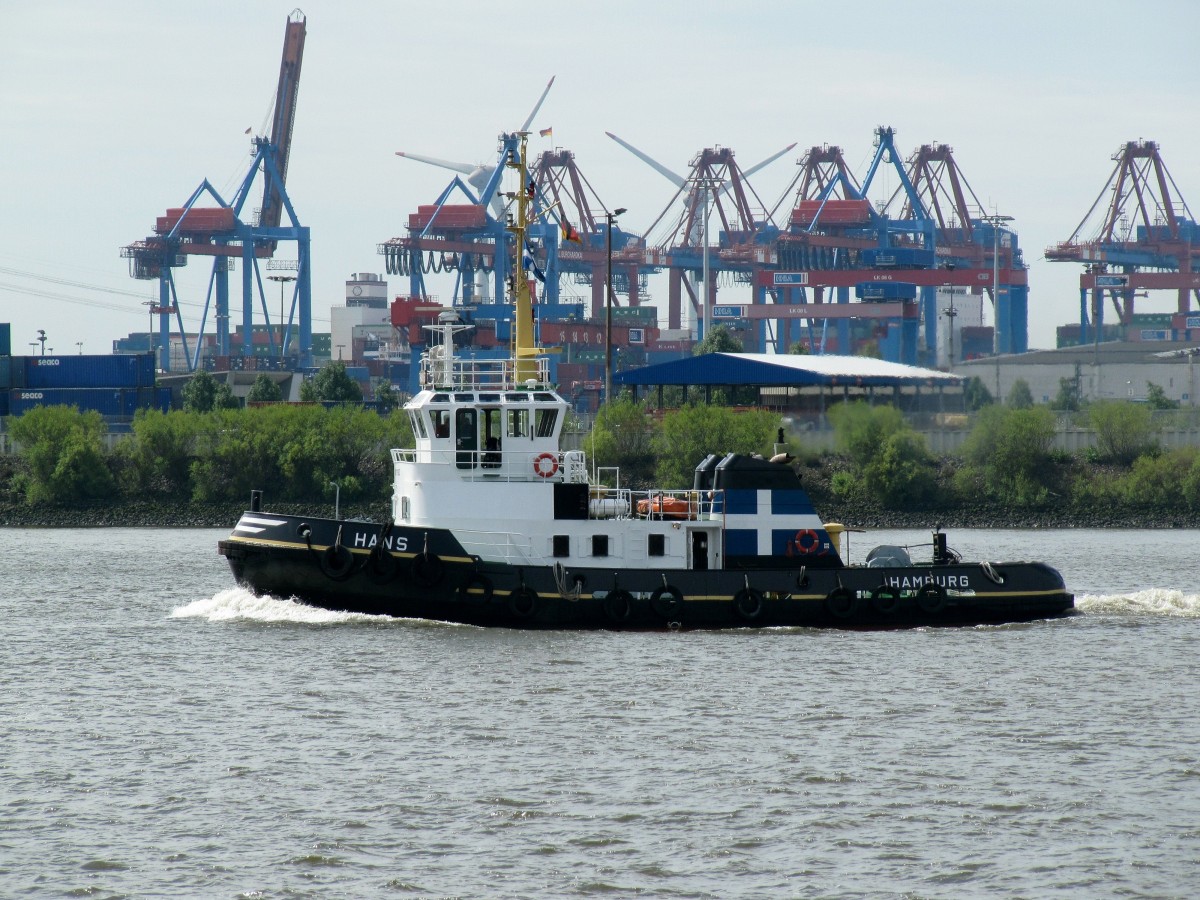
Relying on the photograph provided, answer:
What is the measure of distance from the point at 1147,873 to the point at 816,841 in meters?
3.10

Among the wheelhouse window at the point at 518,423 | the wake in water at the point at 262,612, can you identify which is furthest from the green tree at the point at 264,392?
the wheelhouse window at the point at 518,423

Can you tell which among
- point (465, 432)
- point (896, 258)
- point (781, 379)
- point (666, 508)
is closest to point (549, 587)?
point (666, 508)

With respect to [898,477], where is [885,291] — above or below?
above

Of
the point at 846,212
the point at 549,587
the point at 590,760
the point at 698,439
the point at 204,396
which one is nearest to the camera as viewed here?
the point at 590,760

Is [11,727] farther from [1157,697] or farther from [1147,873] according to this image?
[1157,697]

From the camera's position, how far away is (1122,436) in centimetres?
6000

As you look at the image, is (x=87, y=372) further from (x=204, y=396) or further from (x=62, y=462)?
(x=62, y=462)

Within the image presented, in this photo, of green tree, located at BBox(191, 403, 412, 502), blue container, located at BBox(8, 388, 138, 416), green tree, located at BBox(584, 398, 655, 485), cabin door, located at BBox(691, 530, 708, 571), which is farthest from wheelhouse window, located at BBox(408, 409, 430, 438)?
blue container, located at BBox(8, 388, 138, 416)

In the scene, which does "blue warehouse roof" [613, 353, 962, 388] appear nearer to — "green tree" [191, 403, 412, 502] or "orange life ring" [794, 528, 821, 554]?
"green tree" [191, 403, 412, 502]

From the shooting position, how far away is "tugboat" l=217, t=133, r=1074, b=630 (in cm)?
2528

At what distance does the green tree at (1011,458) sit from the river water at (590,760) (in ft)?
95.8

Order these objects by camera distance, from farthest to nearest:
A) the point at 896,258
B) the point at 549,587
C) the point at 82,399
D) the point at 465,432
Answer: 1. the point at 896,258
2. the point at 82,399
3. the point at 465,432
4. the point at 549,587

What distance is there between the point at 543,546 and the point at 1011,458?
36214 millimetres

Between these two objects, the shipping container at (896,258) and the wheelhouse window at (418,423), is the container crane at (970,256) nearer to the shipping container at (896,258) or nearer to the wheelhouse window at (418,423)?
the shipping container at (896,258)
